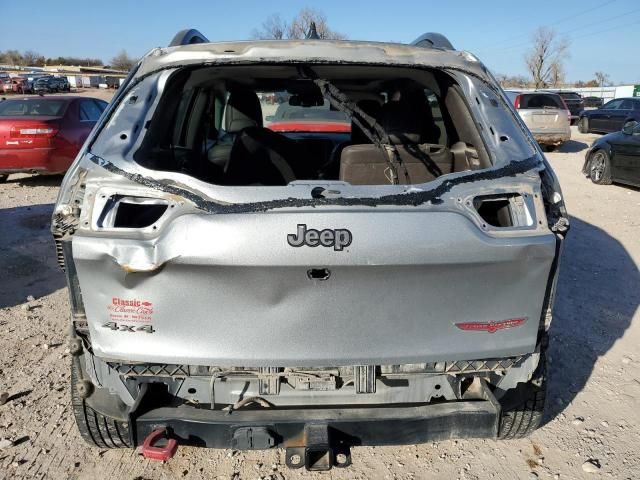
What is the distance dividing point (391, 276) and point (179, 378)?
3.17ft

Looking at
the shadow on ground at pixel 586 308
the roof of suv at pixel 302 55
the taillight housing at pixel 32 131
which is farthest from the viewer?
the taillight housing at pixel 32 131

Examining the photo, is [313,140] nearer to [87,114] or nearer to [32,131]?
[32,131]

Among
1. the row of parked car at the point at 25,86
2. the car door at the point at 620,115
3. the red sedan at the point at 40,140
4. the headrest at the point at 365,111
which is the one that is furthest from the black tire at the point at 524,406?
the row of parked car at the point at 25,86

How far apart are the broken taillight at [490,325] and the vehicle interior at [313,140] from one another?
0.90 metres

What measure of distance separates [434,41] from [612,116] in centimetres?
1964

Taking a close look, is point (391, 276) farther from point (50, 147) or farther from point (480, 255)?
point (50, 147)

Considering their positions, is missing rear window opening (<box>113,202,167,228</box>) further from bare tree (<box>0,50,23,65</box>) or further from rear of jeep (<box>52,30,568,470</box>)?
bare tree (<box>0,50,23,65</box>)

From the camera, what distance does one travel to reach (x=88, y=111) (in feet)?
31.5

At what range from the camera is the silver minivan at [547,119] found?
14930 mm

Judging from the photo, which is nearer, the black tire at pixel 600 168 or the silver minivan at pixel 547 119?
the black tire at pixel 600 168

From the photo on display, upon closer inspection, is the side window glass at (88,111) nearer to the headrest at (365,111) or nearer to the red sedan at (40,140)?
the red sedan at (40,140)

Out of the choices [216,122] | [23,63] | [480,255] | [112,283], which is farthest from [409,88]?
[23,63]

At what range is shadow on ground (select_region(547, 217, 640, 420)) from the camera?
337cm

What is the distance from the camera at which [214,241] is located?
180 cm
